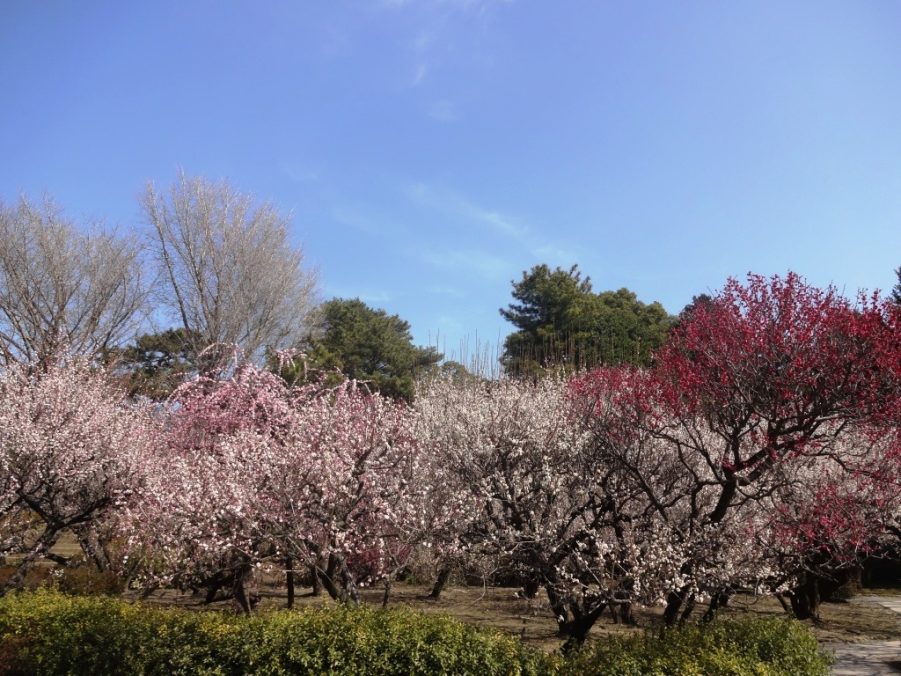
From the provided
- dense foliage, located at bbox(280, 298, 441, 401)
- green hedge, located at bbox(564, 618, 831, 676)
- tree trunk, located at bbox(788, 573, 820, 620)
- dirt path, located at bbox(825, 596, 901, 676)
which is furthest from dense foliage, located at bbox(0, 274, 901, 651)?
dense foliage, located at bbox(280, 298, 441, 401)

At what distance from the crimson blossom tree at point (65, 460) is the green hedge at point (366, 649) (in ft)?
13.3

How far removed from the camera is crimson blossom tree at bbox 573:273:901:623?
746cm

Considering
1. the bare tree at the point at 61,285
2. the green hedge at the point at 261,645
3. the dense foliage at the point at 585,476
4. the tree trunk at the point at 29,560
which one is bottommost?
Answer: the green hedge at the point at 261,645

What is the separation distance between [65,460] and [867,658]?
11.6 meters

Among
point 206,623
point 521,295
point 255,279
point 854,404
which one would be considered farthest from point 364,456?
point 521,295

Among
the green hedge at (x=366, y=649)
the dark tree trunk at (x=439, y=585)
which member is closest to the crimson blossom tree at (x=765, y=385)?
the green hedge at (x=366, y=649)

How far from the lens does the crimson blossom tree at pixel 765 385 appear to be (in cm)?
746

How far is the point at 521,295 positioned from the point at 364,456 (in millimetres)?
30286

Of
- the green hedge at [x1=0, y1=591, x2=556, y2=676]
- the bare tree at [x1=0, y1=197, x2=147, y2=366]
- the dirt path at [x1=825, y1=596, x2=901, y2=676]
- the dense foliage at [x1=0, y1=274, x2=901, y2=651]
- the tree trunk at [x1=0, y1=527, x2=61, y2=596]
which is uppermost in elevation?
the bare tree at [x1=0, y1=197, x2=147, y2=366]

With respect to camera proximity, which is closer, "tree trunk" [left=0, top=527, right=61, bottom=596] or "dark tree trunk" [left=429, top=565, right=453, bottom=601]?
"tree trunk" [left=0, top=527, right=61, bottom=596]

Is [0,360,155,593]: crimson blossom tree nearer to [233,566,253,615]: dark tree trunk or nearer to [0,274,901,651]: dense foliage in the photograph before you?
[0,274,901,651]: dense foliage

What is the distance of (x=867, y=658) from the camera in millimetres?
9102

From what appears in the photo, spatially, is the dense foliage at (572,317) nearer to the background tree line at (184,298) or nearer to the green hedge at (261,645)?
the background tree line at (184,298)

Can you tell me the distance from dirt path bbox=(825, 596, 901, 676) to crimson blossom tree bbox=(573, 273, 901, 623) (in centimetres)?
172
